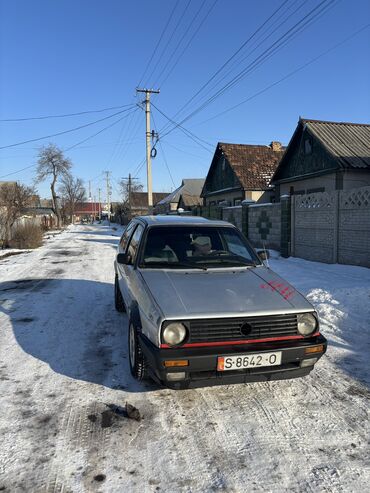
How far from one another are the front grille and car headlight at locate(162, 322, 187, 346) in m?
0.07

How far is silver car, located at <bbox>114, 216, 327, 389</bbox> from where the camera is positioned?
10.3ft

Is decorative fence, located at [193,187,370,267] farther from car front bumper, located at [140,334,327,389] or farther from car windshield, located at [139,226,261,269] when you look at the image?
car front bumper, located at [140,334,327,389]

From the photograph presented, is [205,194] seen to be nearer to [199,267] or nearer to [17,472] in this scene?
[199,267]

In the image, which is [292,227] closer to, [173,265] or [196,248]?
[196,248]

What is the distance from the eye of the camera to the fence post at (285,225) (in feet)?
41.0

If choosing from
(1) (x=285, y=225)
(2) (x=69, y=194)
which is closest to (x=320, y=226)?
(1) (x=285, y=225)

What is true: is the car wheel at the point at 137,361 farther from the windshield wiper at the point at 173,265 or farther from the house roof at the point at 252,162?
the house roof at the point at 252,162

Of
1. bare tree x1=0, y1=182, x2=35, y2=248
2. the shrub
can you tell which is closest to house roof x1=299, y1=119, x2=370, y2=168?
the shrub

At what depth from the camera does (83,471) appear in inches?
101

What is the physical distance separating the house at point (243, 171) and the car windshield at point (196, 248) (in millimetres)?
20115

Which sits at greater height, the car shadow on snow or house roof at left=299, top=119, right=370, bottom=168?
house roof at left=299, top=119, right=370, bottom=168

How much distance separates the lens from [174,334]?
316 cm

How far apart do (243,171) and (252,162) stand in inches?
59.0

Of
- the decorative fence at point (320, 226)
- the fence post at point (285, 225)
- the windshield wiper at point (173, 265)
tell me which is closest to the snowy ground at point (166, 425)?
the windshield wiper at point (173, 265)
